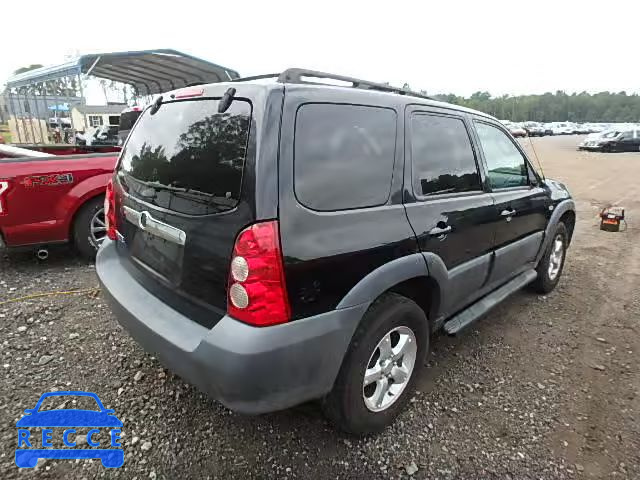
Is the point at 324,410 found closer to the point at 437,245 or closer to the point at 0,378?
the point at 437,245

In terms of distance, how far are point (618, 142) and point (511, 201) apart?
29.4 metres

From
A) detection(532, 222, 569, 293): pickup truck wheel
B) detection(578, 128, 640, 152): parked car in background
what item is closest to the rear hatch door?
detection(532, 222, 569, 293): pickup truck wheel

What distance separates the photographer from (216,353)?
1776 mm

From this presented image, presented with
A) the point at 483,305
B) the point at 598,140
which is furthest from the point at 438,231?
the point at 598,140

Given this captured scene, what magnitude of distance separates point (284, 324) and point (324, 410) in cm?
66

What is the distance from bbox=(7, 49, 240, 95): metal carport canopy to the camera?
34.9 feet

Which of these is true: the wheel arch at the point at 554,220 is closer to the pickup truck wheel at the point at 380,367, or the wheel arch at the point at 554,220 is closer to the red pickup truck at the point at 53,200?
the pickup truck wheel at the point at 380,367

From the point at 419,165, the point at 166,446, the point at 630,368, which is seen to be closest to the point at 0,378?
the point at 166,446

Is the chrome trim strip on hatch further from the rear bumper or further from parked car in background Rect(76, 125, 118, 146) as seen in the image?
parked car in background Rect(76, 125, 118, 146)

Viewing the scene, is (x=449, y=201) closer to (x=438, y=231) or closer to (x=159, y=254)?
(x=438, y=231)

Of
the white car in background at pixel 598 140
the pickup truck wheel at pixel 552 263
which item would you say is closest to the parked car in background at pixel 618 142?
the white car in background at pixel 598 140

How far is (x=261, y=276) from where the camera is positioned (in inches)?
69.6

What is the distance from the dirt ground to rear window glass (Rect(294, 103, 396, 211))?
130 cm

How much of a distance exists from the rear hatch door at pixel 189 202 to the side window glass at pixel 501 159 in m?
2.00
